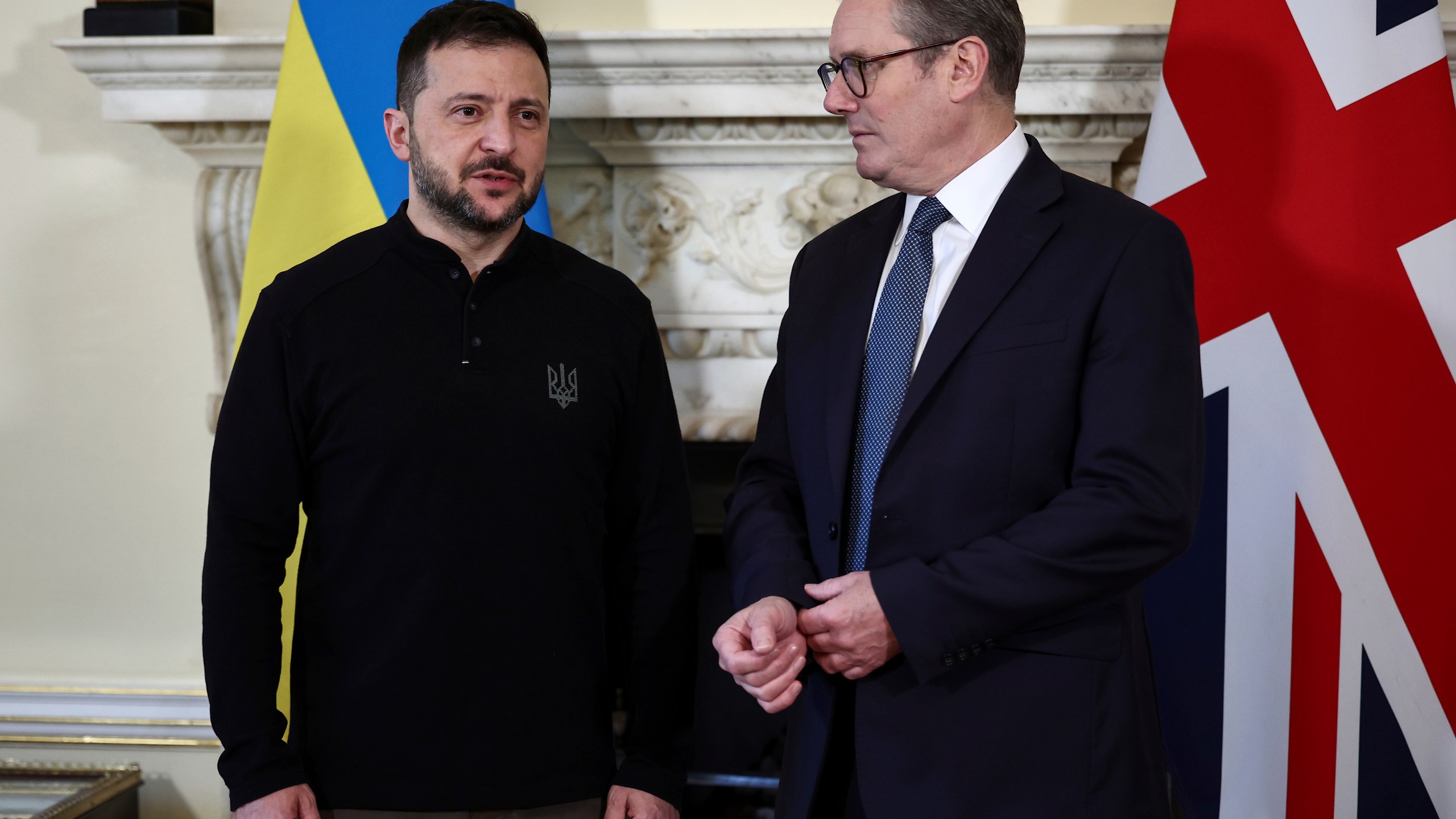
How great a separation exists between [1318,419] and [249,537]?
4.69ft

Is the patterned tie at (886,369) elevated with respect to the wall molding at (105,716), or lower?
elevated

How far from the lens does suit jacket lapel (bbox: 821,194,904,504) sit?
3.94 ft

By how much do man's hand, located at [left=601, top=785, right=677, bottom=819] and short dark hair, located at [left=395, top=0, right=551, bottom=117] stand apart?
0.90 metres

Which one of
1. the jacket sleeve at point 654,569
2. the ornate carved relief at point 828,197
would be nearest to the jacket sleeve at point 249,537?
the jacket sleeve at point 654,569

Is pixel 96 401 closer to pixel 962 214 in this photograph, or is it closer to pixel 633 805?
pixel 633 805

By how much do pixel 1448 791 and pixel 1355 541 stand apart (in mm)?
355

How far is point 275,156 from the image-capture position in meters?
1.79

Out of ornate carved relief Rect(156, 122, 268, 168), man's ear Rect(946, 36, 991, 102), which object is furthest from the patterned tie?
ornate carved relief Rect(156, 122, 268, 168)

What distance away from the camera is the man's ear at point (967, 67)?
1217 millimetres

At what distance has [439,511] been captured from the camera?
4.44 ft

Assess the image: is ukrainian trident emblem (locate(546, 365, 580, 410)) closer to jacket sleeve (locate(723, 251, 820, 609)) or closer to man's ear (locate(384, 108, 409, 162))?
jacket sleeve (locate(723, 251, 820, 609))

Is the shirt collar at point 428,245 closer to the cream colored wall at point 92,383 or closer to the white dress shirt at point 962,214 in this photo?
the white dress shirt at point 962,214

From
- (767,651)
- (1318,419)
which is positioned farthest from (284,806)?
(1318,419)

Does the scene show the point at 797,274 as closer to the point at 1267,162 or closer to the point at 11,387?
the point at 1267,162
